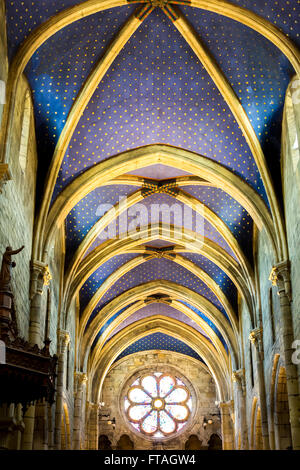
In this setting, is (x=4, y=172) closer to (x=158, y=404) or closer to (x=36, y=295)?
(x=36, y=295)

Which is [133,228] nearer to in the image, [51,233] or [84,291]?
[84,291]

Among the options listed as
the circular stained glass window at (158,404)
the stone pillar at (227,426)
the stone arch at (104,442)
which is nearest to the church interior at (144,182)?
the stone pillar at (227,426)

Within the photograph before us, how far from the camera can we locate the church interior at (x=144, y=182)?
1404 centimetres

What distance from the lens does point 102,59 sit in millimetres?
16375

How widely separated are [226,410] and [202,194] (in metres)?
12.6

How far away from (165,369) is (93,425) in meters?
5.63

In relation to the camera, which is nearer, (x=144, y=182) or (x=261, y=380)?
(x=261, y=380)

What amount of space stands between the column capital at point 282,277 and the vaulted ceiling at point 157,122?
494 millimetres

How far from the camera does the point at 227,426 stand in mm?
29547

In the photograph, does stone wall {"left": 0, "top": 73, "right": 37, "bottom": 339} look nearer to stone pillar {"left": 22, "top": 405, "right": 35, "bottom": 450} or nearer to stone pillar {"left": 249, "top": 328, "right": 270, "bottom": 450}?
stone pillar {"left": 22, "top": 405, "right": 35, "bottom": 450}

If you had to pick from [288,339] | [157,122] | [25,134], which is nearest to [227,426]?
[288,339]

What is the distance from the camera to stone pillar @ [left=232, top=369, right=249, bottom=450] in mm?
24516

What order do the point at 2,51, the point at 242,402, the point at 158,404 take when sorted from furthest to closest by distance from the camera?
the point at 158,404
the point at 242,402
the point at 2,51

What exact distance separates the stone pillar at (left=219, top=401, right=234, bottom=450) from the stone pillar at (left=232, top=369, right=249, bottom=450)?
3.66 m
